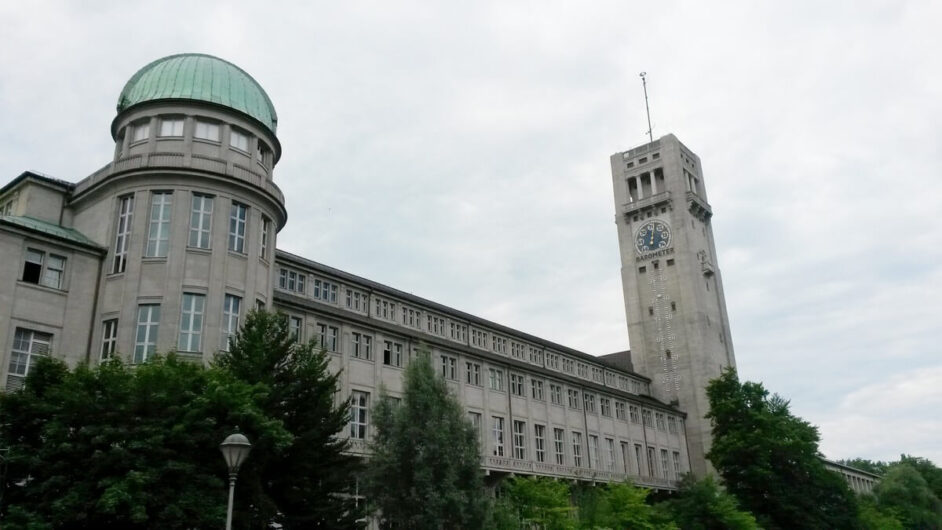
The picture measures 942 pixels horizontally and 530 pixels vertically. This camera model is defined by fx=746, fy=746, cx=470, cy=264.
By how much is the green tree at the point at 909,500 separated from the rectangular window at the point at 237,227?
83041 mm

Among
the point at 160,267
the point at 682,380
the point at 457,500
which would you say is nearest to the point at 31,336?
the point at 160,267

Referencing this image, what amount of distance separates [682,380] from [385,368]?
50289 millimetres

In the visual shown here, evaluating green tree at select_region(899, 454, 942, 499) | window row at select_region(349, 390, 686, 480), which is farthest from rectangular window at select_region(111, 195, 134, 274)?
green tree at select_region(899, 454, 942, 499)

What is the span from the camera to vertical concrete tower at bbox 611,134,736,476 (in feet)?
286

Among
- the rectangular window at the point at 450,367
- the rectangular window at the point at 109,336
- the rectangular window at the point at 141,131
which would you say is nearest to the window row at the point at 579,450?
the rectangular window at the point at 450,367

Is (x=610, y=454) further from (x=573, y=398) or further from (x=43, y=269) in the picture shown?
A: (x=43, y=269)

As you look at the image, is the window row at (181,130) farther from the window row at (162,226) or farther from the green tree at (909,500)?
the green tree at (909,500)

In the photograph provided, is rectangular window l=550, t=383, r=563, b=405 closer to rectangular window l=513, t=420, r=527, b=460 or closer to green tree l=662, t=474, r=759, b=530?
rectangular window l=513, t=420, r=527, b=460

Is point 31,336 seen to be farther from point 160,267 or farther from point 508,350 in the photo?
point 508,350

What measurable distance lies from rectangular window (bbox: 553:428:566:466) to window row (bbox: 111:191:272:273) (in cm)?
3525

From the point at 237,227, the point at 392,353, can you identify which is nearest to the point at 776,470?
the point at 392,353

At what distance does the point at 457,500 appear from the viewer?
90.4ft

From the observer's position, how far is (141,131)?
121 ft

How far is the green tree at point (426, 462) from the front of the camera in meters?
27.9
